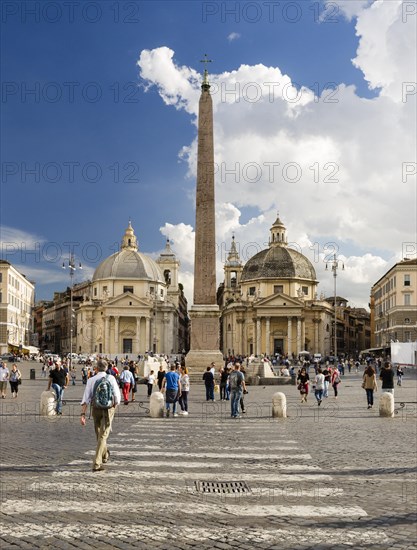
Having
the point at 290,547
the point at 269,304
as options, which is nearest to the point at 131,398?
the point at 290,547

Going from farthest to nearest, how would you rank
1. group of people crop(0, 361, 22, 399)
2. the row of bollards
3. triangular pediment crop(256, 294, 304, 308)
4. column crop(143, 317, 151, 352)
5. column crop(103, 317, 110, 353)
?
column crop(143, 317, 151, 352)
column crop(103, 317, 110, 353)
triangular pediment crop(256, 294, 304, 308)
group of people crop(0, 361, 22, 399)
the row of bollards

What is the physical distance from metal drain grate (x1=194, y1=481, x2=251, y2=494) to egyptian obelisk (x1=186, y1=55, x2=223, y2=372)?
959 inches

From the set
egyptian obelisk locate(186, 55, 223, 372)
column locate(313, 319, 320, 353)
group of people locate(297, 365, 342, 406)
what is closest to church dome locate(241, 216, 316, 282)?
column locate(313, 319, 320, 353)

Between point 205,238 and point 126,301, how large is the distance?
5571cm

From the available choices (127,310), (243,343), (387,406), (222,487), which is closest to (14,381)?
(387,406)

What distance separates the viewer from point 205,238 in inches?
1275

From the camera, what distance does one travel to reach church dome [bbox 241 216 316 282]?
3570 inches

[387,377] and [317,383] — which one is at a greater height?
[387,377]

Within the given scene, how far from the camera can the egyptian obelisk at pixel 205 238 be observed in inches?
1275

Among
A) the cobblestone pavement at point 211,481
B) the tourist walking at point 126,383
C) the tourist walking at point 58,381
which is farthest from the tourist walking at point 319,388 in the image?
the tourist walking at point 58,381

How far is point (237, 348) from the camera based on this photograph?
90.1 m

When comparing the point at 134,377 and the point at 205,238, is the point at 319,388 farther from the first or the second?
the point at 205,238

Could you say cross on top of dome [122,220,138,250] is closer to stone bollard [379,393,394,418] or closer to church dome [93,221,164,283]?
church dome [93,221,164,283]

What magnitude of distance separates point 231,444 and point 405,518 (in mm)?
5475
